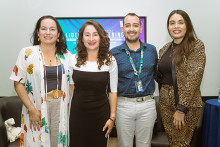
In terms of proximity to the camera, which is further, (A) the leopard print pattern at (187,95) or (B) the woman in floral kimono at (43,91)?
(B) the woman in floral kimono at (43,91)

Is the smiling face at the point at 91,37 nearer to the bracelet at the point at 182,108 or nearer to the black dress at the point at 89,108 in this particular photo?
the black dress at the point at 89,108

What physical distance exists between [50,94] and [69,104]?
0.24 metres

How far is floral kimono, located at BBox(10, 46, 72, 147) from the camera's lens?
1.84 meters

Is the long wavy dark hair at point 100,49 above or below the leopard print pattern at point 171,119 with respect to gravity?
above

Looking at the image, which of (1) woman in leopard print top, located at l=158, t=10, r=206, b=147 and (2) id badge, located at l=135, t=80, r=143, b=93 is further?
(2) id badge, located at l=135, t=80, r=143, b=93

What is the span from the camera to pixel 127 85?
203cm

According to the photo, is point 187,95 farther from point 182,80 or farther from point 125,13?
point 125,13

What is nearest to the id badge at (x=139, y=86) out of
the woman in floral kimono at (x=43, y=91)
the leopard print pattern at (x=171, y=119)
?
the leopard print pattern at (x=171, y=119)

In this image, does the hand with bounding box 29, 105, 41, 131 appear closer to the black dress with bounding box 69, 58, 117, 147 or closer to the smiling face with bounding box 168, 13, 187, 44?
the black dress with bounding box 69, 58, 117, 147

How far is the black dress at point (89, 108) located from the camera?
1.76 metres

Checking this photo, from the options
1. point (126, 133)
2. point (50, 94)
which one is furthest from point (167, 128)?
point (50, 94)

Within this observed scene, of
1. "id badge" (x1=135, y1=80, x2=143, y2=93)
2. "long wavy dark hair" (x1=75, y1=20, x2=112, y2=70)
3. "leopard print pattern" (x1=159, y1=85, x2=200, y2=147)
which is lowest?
"leopard print pattern" (x1=159, y1=85, x2=200, y2=147)

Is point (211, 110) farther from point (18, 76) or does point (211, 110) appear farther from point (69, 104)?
point (18, 76)

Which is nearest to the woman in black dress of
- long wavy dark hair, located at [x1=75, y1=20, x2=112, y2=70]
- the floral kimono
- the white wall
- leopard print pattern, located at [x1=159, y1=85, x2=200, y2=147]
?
long wavy dark hair, located at [x1=75, y1=20, x2=112, y2=70]
